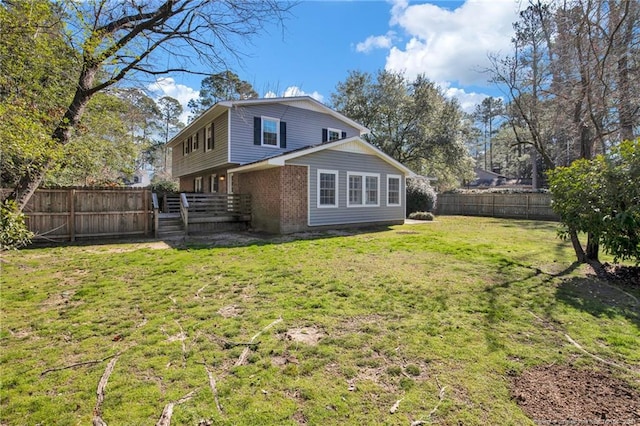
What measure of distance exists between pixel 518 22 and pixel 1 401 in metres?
17.7

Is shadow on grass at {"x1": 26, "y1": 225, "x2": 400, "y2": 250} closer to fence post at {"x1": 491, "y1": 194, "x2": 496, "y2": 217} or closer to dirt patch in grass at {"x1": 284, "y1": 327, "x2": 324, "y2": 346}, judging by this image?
dirt patch in grass at {"x1": 284, "y1": 327, "x2": 324, "y2": 346}

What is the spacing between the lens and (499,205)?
68.3 ft

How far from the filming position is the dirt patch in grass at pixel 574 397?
2.25 m

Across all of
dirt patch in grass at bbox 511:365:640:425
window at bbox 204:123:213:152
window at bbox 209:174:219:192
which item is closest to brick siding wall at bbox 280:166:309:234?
window at bbox 204:123:213:152

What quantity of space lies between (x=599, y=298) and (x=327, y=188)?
8865 millimetres

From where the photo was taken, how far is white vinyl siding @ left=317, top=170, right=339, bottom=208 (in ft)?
39.9

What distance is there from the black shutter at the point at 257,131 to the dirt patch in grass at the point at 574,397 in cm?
1289

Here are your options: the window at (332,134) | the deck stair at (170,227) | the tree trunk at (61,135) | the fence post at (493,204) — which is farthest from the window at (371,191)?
the fence post at (493,204)

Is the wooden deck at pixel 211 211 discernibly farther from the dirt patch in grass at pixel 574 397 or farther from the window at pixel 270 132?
the dirt patch in grass at pixel 574 397

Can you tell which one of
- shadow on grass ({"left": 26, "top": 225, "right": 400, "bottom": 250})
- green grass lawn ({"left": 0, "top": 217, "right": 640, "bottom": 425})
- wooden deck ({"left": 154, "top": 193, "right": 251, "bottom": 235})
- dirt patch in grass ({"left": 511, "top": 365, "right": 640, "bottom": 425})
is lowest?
dirt patch in grass ({"left": 511, "top": 365, "right": 640, "bottom": 425})

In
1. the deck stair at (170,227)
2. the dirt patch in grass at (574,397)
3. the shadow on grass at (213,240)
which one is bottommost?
the dirt patch in grass at (574,397)

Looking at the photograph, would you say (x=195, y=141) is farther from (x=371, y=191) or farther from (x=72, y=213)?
→ (x=371, y=191)

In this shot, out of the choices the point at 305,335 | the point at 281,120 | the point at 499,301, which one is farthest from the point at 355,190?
the point at 305,335

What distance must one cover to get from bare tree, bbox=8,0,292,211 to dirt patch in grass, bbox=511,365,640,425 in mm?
6815
